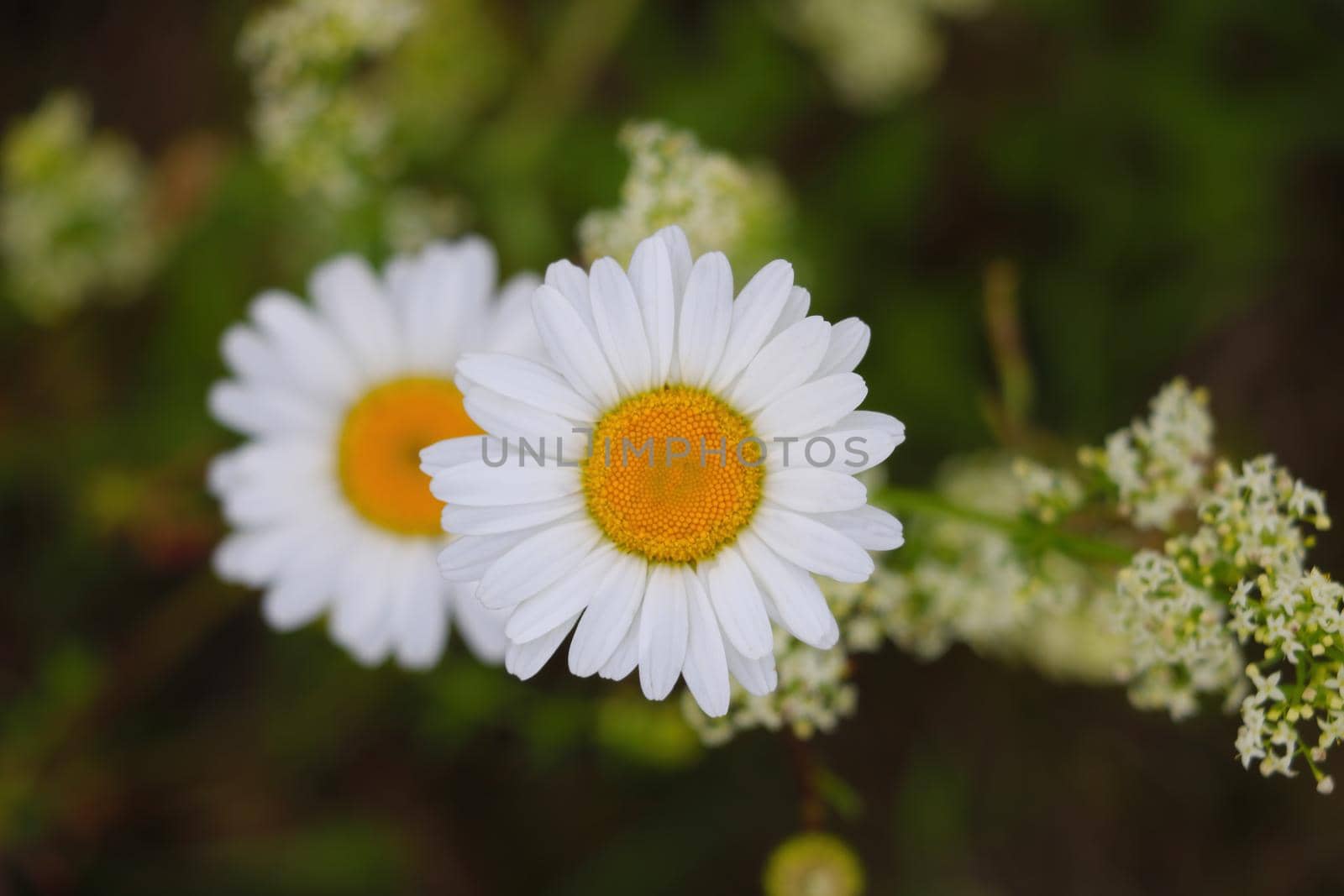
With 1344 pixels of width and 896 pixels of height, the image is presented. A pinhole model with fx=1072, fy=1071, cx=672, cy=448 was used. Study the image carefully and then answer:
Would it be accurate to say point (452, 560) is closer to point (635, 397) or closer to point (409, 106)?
point (635, 397)

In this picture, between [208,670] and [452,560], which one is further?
[208,670]

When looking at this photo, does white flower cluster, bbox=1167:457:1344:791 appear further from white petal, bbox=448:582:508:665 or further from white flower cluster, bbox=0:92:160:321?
white flower cluster, bbox=0:92:160:321

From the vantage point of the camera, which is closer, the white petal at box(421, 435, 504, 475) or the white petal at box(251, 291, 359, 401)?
the white petal at box(421, 435, 504, 475)

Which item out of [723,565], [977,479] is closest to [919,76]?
[977,479]

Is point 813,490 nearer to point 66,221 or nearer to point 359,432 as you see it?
point 359,432

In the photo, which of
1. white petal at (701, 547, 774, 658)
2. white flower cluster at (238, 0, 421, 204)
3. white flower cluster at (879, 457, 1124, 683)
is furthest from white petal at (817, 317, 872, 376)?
white flower cluster at (238, 0, 421, 204)

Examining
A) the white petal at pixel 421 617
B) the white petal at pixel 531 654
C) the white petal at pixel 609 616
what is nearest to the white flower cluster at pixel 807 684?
the white petal at pixel 609 616

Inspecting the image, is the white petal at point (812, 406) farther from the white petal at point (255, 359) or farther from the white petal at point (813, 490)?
the white petal at point (255, 359)

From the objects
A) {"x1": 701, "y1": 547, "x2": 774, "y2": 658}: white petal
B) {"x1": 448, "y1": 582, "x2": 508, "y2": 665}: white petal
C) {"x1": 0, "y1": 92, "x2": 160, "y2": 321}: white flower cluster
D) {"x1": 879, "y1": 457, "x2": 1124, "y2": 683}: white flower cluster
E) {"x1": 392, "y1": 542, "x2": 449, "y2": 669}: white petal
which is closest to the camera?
{"x1": 701, "y1": 547, "x2": 774, "y2": 658}: white petal

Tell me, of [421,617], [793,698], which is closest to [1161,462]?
[793,698]
